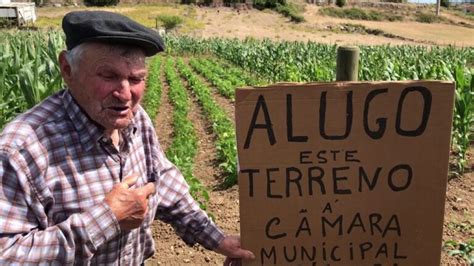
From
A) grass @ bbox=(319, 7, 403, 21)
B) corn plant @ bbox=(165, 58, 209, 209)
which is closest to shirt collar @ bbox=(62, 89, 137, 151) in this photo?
corn plant @ bbox=(165, 58, 209, 209)

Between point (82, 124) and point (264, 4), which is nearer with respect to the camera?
point (82, 124)

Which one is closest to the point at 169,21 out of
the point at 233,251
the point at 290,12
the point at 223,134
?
the point at 290,12

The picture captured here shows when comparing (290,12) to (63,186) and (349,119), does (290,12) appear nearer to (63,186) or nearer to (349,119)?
(349,119)

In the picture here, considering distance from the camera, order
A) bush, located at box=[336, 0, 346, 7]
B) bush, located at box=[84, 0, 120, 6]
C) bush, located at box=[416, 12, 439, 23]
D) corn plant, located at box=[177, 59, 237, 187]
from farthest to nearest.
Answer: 1. bush, located at box=[336, 0, 346, 7]
2. bush, located at box=[416, 12, 439, 23]
3. bush, located at box=[84, 0, 120, 6]
4. corn plant, located at box=[177, 59, 237, 187]

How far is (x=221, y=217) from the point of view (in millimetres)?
4473

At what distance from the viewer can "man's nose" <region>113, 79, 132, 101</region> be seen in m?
1.63

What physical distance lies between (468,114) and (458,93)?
295 mm

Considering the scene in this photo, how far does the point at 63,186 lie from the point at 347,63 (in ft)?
4.28

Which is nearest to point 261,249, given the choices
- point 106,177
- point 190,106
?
point 106,177

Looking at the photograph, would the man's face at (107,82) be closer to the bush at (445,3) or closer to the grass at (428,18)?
the grass at (428,18)

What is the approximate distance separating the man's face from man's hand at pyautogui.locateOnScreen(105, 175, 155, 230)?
0.73 ft

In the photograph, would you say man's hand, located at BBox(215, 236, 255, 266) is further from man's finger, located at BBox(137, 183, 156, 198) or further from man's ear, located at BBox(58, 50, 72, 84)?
man's ear, located at BBox(58, 50, 72, 84)

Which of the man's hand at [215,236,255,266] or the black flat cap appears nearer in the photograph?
the black flat cap

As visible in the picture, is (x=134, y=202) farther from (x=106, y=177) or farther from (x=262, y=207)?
(x=262, y=207)
